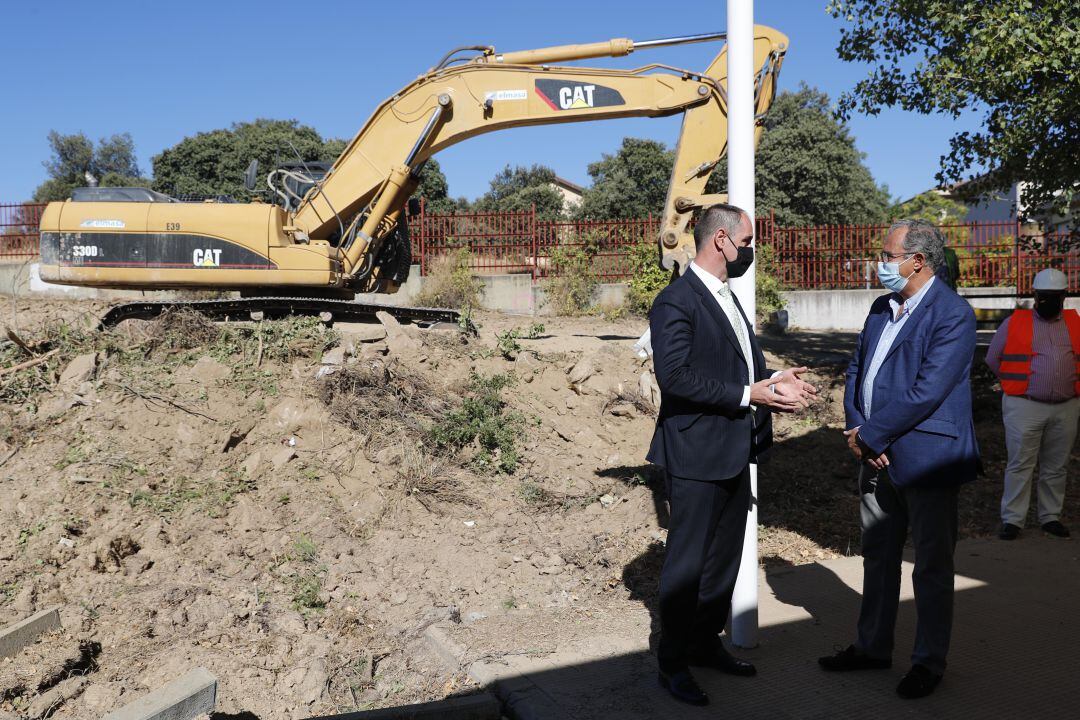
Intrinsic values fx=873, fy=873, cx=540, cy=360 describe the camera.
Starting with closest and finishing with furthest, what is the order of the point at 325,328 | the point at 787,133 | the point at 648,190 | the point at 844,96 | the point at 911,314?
the point at 911,314 < the point at 325,328 < the point at 844,96 < the point at 787,133 < the point at 648,190

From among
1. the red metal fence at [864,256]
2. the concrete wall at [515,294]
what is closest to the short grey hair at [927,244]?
the concrete wall at [515,294]

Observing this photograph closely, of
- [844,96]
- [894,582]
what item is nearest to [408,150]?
[844,96]

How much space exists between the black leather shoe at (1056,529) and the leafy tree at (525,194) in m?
39.2

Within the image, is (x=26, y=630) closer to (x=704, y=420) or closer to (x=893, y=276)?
(x=704, y=420)

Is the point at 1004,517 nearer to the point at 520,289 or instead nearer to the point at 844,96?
the point at 844,96

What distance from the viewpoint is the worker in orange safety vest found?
20.0 ft

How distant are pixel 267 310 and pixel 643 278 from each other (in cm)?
804

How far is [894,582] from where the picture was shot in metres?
3.82

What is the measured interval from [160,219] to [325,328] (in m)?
2.37

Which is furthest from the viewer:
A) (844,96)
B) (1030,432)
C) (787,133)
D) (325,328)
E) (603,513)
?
(787,133)

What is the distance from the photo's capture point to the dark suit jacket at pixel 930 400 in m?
3.56

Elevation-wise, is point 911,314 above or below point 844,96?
below

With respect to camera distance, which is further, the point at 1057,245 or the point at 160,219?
the point at 1057,245

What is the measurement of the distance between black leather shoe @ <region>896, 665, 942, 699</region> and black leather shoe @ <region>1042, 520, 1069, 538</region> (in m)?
3.18
